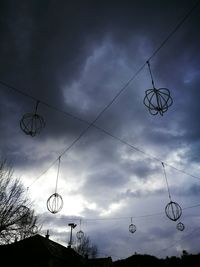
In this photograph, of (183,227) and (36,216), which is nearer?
(183,227)

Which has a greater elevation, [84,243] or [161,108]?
[84,243]

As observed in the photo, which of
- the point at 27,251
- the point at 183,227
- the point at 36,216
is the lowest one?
the point at 183,227

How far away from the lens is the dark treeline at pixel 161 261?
34688 millimetres

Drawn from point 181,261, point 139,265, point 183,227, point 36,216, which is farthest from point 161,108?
point 139,265

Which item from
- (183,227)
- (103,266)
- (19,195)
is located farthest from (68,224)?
(183,227)

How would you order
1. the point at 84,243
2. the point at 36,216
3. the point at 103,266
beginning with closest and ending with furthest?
1. the point at 36,216
2. the point at 103,266
3. the point at 84,243

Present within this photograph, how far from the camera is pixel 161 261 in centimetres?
4050

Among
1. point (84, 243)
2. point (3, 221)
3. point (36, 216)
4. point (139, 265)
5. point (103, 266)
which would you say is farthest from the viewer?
point (84, 243)

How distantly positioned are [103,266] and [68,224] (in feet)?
61.6

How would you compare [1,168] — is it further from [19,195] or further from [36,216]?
[36,216]

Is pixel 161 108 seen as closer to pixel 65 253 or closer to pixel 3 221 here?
pixel 3 221

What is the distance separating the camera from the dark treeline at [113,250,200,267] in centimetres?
3469

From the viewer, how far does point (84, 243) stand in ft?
186

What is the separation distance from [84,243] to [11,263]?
34.3 m
